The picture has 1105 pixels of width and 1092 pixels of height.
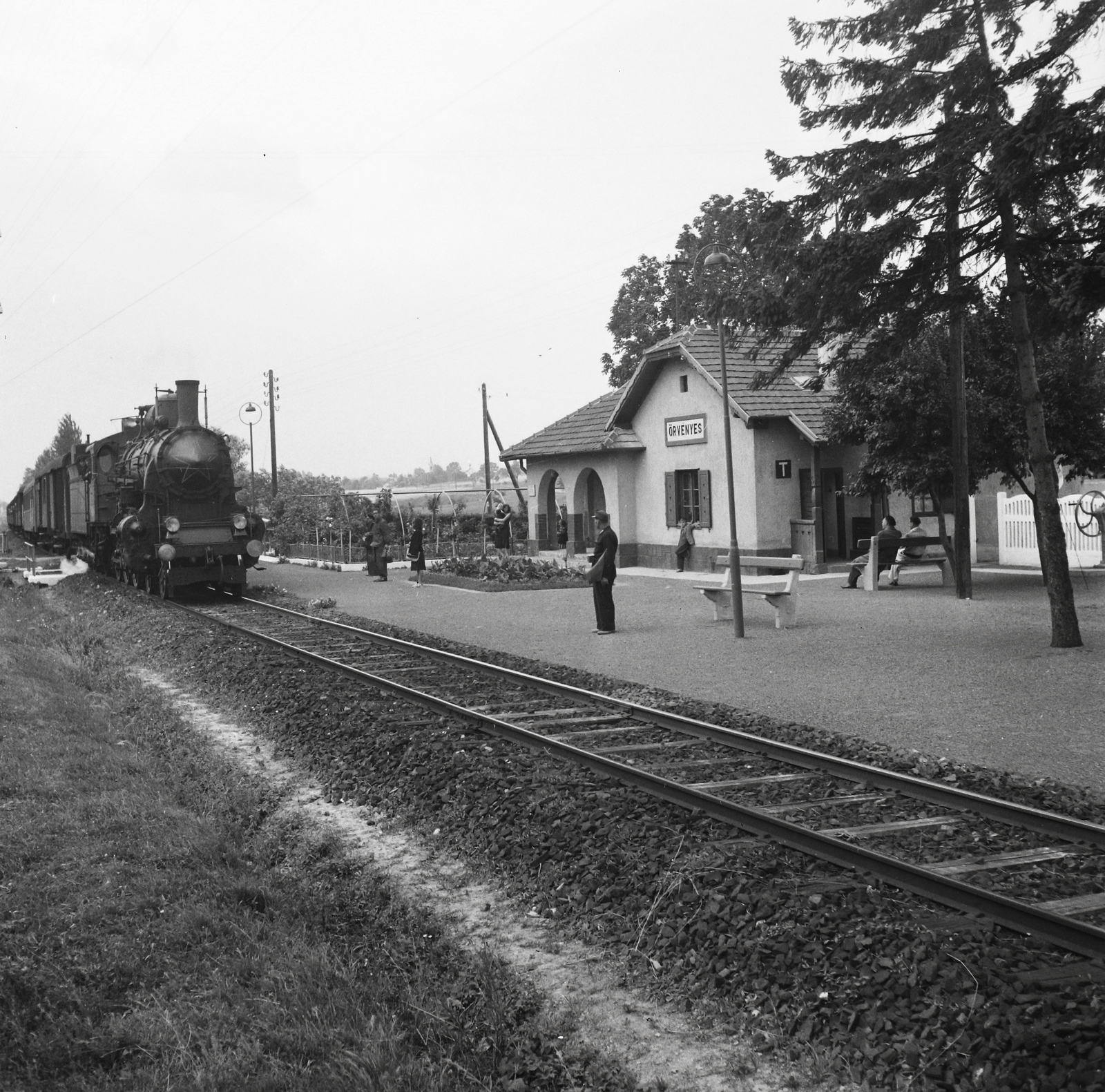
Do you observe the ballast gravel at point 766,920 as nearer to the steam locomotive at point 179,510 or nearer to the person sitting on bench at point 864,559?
the person sitting on bench at point 864,559

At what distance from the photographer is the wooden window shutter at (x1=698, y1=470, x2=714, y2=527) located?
25.5m

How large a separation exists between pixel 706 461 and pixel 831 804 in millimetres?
19126

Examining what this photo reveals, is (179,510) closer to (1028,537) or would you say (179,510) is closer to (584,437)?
(584,437)

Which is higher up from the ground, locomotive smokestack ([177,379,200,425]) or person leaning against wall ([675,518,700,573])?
locomotive smokestack ([177,379,200,425])

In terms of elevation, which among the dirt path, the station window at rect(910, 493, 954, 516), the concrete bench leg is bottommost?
the dirt path

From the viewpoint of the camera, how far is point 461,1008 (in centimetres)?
439

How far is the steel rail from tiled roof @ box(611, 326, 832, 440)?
522 inches

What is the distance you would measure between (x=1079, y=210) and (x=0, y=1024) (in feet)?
39.3

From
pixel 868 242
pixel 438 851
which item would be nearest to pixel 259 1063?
pixel 438 851

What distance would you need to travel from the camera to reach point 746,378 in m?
25.0

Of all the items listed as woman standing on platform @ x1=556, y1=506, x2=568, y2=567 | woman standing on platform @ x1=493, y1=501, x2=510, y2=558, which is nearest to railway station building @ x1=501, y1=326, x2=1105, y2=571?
woman standing on platform @ x1=556, y1=506, x2=568, y2=567

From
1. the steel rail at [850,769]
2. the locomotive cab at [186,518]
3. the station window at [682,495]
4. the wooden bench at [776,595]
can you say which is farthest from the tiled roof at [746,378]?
the steel rail at [850,769]

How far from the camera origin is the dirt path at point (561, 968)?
398 cm

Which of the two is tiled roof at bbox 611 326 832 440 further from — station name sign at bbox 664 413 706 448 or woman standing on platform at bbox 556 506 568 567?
woman standing on platform at bbox 556 506 568 567
